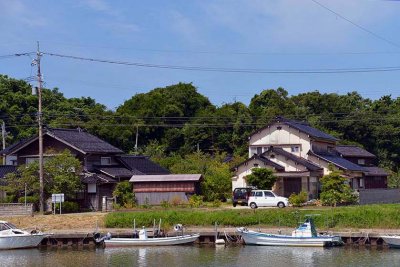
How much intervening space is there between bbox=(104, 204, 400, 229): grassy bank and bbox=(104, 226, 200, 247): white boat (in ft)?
8.45

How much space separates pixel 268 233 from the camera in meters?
37.9

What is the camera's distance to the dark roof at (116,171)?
52.2m

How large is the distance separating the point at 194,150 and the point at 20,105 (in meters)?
24.1

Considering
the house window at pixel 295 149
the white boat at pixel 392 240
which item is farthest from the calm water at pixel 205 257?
the house window at pixel 295 149

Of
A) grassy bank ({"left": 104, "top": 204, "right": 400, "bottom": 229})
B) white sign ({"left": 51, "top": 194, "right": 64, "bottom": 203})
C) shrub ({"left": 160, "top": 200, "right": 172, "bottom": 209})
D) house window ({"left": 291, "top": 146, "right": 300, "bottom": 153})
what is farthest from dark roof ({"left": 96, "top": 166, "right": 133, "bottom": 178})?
house window ({"left": 291, "top": 146, "right": 300, "bottom": 153})

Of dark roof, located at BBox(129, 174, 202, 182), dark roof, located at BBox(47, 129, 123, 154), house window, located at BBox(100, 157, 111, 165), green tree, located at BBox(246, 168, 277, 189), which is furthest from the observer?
house window, located at BBox(100, 157, 111, 165)

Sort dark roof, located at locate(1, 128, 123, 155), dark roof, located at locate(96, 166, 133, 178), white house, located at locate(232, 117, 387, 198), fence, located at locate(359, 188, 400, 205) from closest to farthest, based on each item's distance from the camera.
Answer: fence, located at locate(359, 188, 400, 205)
dark roof, located at locate(1, 128, 123, 155)
dark roof, located at locate(96, 166, 133, 178)
white house, located at locate(232, 117, 387, 198)

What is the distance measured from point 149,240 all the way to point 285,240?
822cm

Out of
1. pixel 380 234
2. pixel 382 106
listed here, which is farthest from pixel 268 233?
pixel 382 106

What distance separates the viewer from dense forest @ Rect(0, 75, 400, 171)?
3177 inches

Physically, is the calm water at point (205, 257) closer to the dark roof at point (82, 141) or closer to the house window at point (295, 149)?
the dark roof at point (82, 141)

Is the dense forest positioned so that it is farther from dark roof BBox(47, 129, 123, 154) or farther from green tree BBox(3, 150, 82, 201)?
green tree BBox(3, 150, 82, 201)

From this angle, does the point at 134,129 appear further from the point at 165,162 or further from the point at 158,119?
the point at 165,162

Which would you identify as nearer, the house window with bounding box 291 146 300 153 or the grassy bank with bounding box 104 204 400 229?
the grassy bank with bounding box 104 204 400 229
